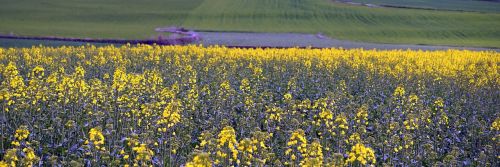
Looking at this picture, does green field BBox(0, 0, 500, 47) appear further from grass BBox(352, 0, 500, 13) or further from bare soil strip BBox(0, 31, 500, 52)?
→ grass BBox(352, 0, 500, 13)

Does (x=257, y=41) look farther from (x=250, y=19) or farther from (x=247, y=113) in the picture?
(x=247, y=113)

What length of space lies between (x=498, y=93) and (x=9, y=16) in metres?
49.6

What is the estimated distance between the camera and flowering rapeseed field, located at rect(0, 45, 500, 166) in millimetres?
A: 8844

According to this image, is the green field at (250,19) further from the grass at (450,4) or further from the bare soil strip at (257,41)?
the grass at (450,4)

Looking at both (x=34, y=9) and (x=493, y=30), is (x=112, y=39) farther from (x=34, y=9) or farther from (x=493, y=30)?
(x=493, y=30)

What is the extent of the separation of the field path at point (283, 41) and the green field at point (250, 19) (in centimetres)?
319

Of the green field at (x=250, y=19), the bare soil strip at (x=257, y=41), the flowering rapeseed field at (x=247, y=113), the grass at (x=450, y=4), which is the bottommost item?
the flowering rapeseed field at (x=247, y=113)

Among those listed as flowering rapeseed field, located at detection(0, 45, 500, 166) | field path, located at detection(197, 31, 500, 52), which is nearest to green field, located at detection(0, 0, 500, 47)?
field path, located at detection(197, 31, 500, 52)

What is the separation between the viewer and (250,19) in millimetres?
61594

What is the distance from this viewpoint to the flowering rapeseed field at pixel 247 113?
29.0ft

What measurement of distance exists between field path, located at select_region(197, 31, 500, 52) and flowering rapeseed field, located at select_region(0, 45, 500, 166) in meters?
15.1

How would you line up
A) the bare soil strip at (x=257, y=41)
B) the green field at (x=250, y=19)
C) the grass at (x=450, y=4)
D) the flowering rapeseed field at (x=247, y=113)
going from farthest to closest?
the grass at (x=450, y=4) → the green field at (x=250, y=19) → the bare soil strip at (x=257, y=41) → the flowering rapeseed field at (x=247, y=113)

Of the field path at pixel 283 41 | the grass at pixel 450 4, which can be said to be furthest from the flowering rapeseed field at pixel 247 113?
the grass at pixel 450 4

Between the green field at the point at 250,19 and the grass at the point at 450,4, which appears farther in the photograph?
the grass at the point at 450,4
